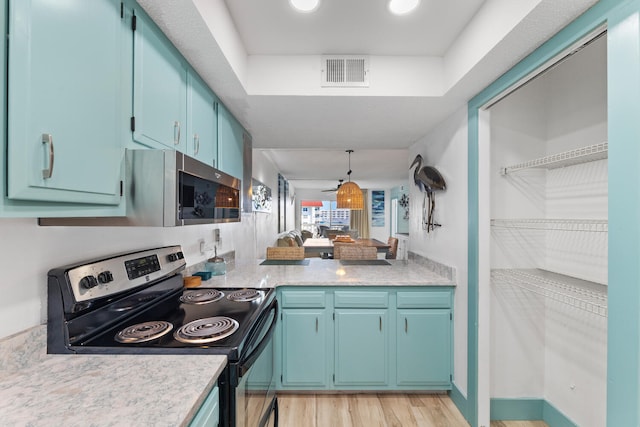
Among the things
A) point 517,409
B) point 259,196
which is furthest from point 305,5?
point 259,196

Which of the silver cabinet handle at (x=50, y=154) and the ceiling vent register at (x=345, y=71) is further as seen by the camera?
the ceiling vent register at (x=345, y=71)

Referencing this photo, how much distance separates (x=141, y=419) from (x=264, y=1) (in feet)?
5.41

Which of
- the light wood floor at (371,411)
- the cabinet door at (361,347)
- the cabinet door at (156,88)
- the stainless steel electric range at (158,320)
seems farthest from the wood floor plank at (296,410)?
the cabinet door at (156,88)

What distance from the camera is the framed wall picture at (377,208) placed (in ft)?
32.6

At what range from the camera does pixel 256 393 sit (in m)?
1.36

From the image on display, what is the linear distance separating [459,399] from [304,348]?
1.13m

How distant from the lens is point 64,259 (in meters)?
1.07

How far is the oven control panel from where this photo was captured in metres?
1.04

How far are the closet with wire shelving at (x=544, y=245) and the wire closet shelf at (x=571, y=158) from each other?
0.05 ft

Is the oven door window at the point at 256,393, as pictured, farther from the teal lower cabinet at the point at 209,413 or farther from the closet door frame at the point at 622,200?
the closet door frame at the point at 622,200

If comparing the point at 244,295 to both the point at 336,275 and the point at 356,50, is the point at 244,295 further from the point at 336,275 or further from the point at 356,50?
the point at 356,50

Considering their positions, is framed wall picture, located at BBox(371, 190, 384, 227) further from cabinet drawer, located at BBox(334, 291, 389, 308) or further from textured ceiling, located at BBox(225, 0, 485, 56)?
textured ceiling, located at BBox(225, 0, 485, 56)

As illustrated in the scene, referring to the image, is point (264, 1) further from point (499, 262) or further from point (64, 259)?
point (499, 262)

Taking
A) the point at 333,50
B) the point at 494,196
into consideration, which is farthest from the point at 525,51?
the point at 333,50
